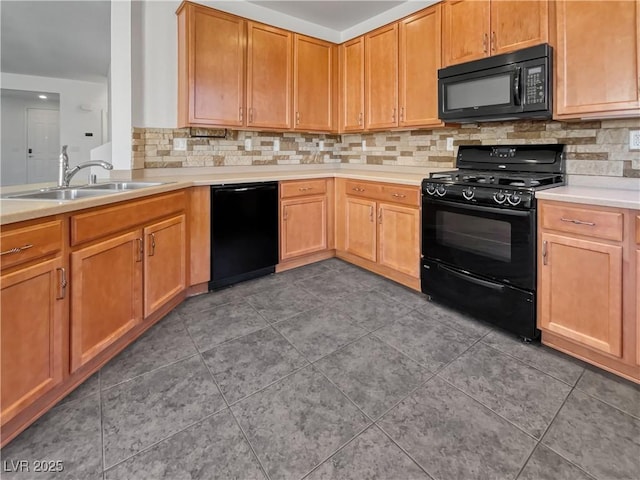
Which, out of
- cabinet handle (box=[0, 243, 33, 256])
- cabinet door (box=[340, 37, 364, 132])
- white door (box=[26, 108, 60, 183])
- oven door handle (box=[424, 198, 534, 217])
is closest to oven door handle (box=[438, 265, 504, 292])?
oven door handle (box=[424, 198, 534, 217])

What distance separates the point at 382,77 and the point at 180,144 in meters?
2.01

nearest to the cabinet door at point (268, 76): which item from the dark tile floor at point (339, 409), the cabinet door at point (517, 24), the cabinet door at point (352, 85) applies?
the cabinet door at point (352, 85)

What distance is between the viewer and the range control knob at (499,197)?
2070 mm

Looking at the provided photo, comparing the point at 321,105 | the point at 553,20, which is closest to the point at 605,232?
the point at 553,20

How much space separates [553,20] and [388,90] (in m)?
1.43

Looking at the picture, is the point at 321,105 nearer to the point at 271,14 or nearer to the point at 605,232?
the point at 271,14

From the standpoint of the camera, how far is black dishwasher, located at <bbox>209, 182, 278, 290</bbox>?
282 centimetres

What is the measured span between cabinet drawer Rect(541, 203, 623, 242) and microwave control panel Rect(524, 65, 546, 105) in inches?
28.1

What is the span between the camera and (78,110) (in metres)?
6.91

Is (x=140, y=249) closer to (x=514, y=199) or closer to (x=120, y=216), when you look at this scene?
(x=120, y=216)

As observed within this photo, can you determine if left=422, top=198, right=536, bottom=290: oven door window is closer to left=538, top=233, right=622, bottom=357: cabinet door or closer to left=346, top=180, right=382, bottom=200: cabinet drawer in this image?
left=538, top=233, right=622, bottom=357: cabinet door

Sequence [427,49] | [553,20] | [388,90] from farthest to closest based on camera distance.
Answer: [388,90]
[427,49]
[553,20]

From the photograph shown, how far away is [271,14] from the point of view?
135 inches

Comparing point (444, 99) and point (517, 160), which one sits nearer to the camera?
point (517, 160)
